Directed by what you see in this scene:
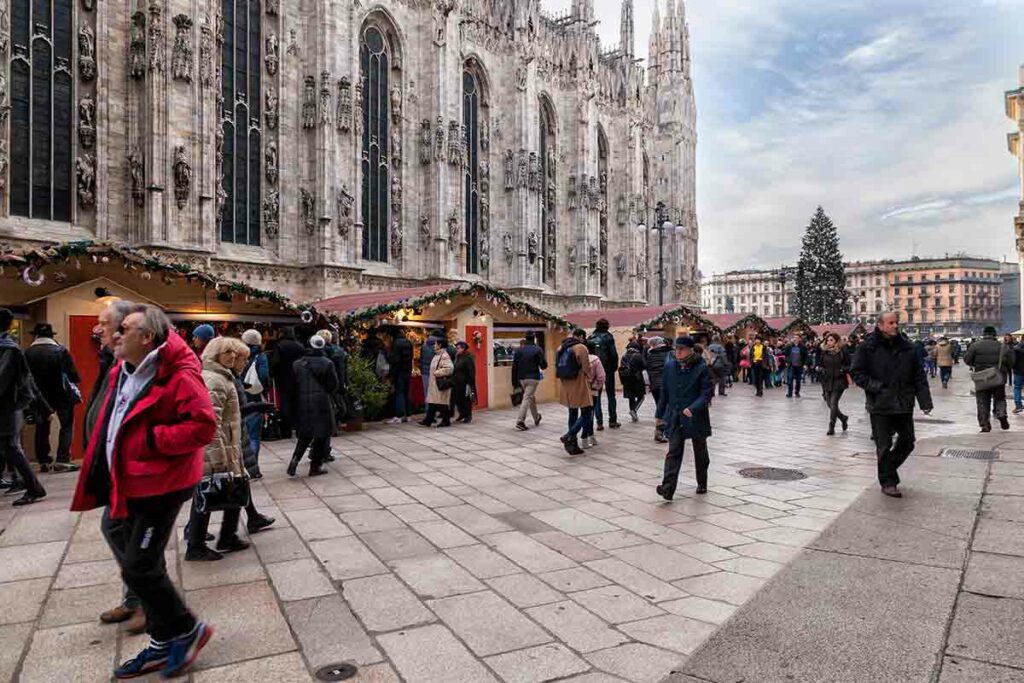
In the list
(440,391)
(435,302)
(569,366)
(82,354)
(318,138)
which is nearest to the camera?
(569,366)

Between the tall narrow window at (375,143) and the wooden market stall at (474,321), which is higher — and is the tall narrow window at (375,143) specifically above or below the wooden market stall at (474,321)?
above

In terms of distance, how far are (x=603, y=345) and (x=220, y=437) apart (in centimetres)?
853

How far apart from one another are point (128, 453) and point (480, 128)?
29.9 m

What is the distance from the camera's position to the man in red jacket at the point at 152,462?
3.05 m

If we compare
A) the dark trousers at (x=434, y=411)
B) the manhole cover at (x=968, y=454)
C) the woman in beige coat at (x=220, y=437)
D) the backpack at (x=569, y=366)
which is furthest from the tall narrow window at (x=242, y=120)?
the manhole cover at (x=968, y=454)

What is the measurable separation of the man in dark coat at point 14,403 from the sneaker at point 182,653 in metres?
4.89

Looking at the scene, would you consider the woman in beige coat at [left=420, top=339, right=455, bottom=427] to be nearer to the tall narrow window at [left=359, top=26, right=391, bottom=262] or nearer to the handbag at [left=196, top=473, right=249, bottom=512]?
the handbag at [left=196, top=473, right=249, bottom=512]

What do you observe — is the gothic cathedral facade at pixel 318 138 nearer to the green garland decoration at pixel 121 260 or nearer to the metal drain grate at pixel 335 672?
the green garland decoration at pixel 121 260

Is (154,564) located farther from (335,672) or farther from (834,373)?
(834,373)

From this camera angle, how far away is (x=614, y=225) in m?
40.9

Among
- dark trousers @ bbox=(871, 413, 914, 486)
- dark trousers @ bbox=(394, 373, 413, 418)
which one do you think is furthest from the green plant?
dark trousers @ bbox=(871, 413, 914, 486)

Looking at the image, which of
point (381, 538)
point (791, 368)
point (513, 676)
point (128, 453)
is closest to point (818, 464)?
point (381, 538)

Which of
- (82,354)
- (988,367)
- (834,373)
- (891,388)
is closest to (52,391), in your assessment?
(82,354)

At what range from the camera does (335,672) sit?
125 inches
